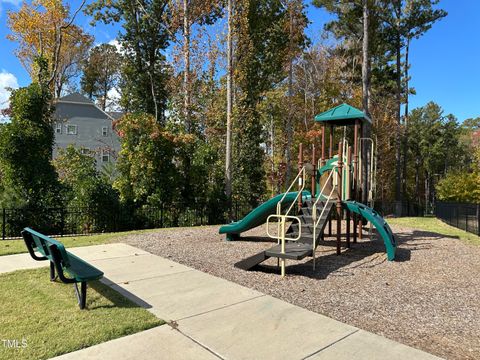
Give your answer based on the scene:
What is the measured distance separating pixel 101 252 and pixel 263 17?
66.3ft

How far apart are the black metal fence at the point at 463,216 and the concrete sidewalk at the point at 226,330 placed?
12.0m

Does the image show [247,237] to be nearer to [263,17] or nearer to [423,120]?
[263,17]

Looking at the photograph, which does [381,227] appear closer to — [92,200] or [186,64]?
[92,200]

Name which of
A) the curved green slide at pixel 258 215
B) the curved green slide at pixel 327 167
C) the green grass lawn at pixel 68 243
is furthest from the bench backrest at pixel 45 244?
the curved green slide at pixel 327 167

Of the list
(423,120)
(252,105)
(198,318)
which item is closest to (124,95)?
(252,105)

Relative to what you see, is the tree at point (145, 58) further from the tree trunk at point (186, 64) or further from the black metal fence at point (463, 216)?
the black metal fence at point (463, 216)

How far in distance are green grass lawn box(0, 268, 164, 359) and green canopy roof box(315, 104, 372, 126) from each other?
6.80 meters

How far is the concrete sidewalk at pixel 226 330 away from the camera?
3.17 metres

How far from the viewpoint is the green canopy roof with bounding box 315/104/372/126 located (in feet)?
28.8

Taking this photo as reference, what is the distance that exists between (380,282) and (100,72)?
45.9 metres

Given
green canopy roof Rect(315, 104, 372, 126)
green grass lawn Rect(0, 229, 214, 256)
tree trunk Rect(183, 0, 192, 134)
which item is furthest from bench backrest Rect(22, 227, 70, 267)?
tree trunk Rect(183, 0, 192, 134)

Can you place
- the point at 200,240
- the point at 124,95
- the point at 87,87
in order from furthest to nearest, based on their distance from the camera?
the point at 87,87, the point at 124,95, the point at 200,240

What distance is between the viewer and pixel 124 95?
80.9ft

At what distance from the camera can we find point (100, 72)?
44.2m
